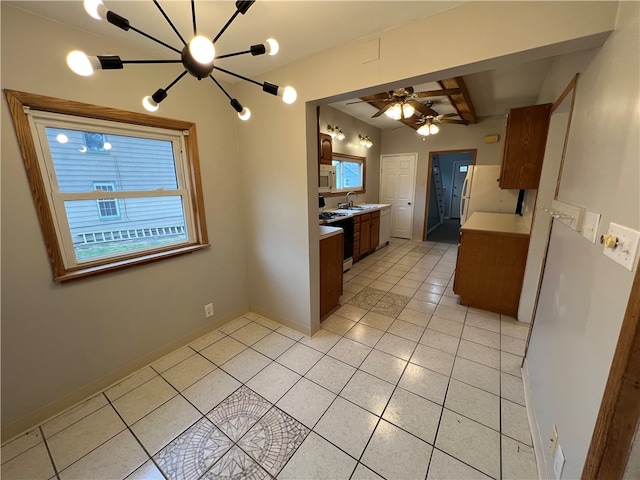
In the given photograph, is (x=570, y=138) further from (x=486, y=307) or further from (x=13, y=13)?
(x=13, y=13)

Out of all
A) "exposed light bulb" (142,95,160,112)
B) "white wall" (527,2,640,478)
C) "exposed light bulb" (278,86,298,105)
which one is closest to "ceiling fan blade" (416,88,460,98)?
"white wall" (527,2,640,478)

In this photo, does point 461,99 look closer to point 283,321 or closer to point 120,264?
point 283,321

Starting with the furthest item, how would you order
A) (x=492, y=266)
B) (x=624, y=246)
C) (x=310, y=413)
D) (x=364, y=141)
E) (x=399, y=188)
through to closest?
(x=399, y=188), (x=364, y=141), (x=492, y=266), (x=310, y=413), (x=624, y=246)

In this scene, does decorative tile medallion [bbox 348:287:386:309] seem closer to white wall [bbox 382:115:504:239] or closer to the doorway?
white wall [bbox 382:115:504:239]

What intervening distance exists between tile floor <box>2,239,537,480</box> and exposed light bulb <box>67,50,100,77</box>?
186 centimetres

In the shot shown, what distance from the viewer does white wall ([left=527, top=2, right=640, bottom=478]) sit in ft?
2.71

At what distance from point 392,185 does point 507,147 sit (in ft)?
11.6

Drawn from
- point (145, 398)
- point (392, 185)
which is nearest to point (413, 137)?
point (392, 185)

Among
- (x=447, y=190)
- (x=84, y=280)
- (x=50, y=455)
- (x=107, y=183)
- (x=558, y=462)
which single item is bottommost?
(x=50, y=455)

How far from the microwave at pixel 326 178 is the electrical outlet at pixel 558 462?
3552mm

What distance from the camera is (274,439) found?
147 centimetres

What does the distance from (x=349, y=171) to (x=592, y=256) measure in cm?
459

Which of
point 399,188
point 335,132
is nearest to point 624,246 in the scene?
point 335,132

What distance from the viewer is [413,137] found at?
18.4 feet
